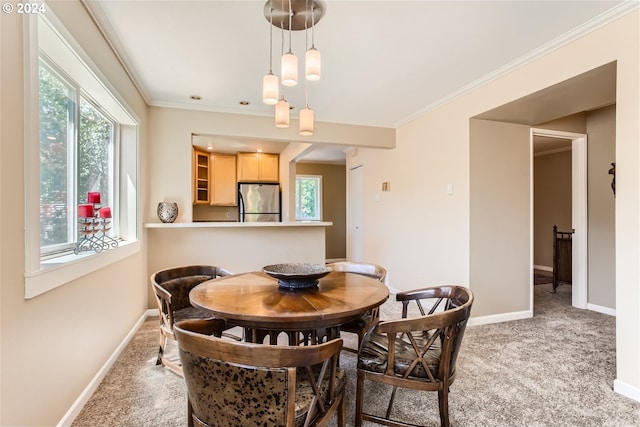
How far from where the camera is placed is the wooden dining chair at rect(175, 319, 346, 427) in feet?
3.25

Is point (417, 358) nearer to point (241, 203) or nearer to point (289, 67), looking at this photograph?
point (289, 67)

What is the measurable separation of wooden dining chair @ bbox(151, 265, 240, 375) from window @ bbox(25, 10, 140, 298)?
0.40 metres

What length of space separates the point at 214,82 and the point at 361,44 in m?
1.46

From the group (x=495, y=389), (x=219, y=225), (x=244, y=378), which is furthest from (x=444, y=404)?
(x=219, y=225)

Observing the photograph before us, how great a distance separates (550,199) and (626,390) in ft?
17.4

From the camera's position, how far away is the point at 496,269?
129 inches

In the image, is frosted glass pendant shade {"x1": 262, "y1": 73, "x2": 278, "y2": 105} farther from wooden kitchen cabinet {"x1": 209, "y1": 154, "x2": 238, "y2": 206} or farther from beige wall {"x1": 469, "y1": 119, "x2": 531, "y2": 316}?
wooden kitchen cabinet {"x1": 209, "y1": 154, "x2": 238, "y2": 206}

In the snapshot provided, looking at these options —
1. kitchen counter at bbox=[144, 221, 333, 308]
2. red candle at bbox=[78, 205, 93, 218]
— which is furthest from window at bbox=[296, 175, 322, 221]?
red candle at bbox=[78, 205, 93, 218]

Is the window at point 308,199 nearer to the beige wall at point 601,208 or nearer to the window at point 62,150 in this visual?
the window at point 62,150

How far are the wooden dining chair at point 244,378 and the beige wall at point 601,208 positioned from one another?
4.04 metres

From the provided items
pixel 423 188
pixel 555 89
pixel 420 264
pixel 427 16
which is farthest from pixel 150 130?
pixel 555 89

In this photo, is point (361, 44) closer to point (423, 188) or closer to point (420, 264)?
point (423, 188)

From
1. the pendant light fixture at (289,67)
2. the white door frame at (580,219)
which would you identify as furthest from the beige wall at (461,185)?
the pendant light fixture at (289,67)

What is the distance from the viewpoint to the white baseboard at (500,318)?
3.21m
